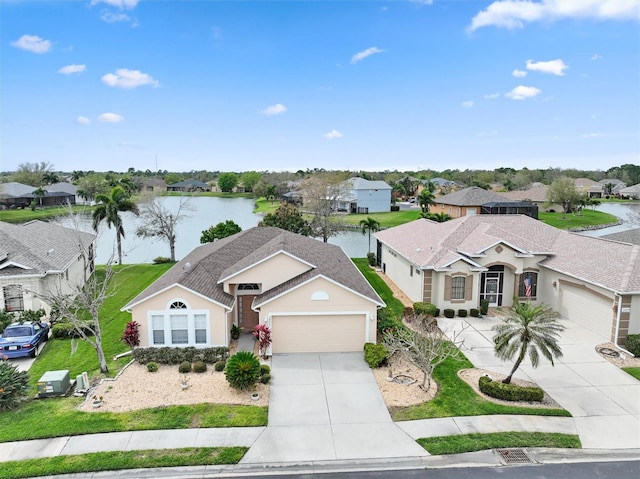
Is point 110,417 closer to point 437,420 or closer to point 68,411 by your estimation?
point 68,411

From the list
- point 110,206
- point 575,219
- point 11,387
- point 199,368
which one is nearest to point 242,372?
point 199,368

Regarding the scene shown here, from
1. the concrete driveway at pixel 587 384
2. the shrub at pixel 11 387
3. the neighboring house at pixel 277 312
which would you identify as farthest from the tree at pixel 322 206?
the shrub at pixel 11 387

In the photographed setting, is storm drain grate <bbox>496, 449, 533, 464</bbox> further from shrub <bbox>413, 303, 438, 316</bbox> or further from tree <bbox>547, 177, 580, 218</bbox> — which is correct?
tree <bbox>547, 177, 580, 218</bbox>

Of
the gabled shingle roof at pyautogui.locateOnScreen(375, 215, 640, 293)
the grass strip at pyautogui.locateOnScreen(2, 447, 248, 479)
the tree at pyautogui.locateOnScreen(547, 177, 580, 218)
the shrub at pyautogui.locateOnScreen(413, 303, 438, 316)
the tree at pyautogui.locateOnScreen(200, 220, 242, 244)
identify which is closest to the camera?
the grass strip at pyautogui.locateOnScreen(2, 447, 248, 479)

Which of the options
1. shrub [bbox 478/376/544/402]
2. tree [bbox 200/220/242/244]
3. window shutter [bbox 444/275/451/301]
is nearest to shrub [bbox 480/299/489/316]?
window shutter [bbox 444/275/451/301]

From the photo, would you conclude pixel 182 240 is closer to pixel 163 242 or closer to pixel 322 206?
pixel 163 242

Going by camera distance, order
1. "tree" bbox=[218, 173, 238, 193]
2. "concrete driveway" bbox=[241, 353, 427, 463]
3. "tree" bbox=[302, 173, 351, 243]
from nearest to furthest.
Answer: "concrete driveway" bbox=[241, 353, 427, 463], "tree" bbox=[302, 173, 351, 243], "tree" bbox=[218, 173, 238, 193]

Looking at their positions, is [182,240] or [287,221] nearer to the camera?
[287,221]
